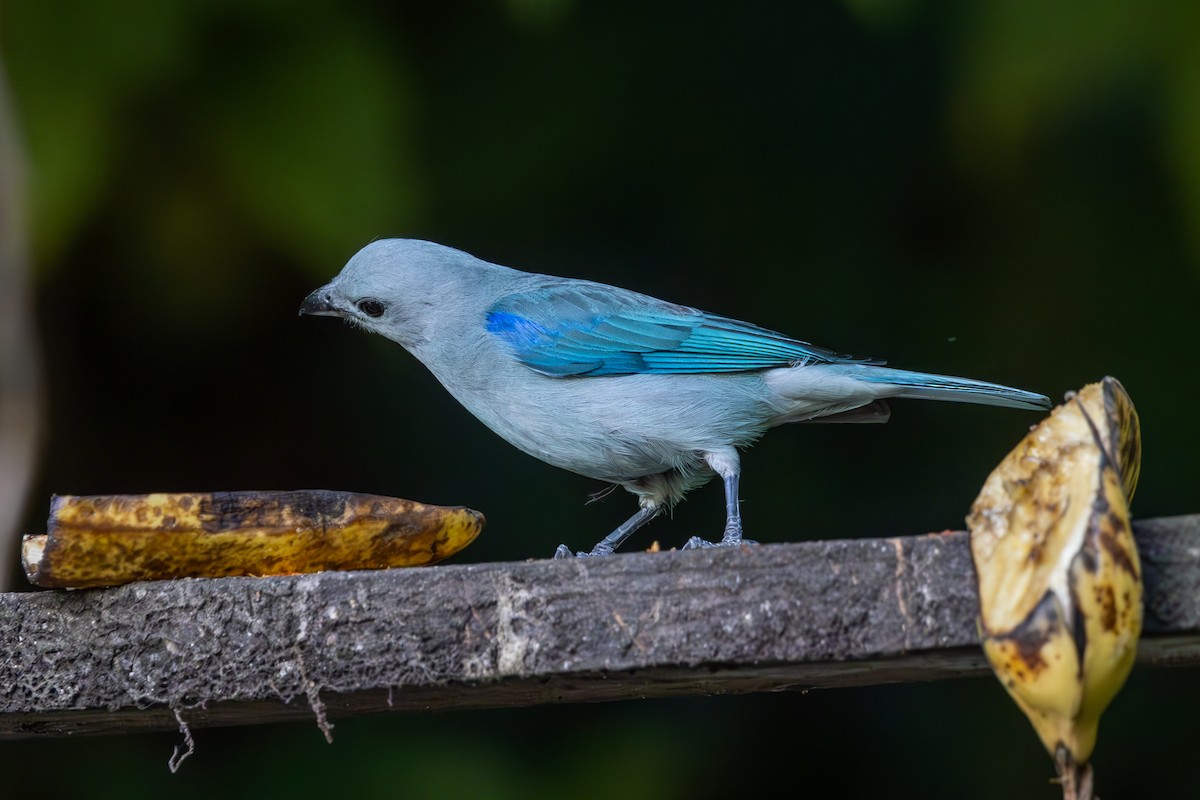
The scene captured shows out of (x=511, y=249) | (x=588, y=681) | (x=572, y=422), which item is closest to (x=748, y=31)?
(x=511, y=249)

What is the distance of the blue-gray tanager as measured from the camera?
312 centimetres

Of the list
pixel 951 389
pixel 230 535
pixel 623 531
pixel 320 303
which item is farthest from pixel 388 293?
pixel 951 389

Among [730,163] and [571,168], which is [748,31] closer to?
[730,163]

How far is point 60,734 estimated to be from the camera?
2576 millimetres

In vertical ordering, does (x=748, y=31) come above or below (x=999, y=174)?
above

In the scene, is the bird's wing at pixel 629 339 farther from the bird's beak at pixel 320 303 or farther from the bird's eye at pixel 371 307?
the bird's beak at pixel 320 303

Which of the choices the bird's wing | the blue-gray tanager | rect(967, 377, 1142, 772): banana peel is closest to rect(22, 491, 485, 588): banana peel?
the blue-gray tanager

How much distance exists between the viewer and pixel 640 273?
209 inches

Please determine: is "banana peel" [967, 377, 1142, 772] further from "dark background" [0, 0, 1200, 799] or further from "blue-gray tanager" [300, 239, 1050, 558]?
"dark background" [0, 0, 1200, 799]

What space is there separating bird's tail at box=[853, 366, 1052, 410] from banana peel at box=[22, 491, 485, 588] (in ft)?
3.49

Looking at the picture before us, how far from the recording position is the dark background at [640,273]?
416 centimetres

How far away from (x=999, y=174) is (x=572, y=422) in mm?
2615

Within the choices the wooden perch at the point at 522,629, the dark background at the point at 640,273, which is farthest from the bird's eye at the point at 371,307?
the wooden perch at the point at 522,629

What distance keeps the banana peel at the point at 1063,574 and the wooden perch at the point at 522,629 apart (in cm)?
13
